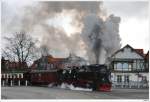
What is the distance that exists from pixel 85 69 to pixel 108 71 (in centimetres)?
34

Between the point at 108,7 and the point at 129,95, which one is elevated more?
the point at 108,7

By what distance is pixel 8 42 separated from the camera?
1895 centimetres

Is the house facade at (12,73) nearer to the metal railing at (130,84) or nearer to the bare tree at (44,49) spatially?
the bare tree at (44,49)

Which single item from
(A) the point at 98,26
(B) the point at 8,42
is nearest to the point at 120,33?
(A) the point at 98,26

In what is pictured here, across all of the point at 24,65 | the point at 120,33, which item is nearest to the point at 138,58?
the point at 120,33

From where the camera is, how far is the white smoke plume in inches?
748

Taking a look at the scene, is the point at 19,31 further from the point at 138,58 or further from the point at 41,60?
the point at 138,58

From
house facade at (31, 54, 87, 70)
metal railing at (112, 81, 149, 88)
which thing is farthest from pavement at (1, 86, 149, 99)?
house facade at (31, 54, 87, 70)

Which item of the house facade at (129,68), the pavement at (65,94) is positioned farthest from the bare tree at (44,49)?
the house facade at (129,68)

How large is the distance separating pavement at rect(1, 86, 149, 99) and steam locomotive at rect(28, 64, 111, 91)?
16cm

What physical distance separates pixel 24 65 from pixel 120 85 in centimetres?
143

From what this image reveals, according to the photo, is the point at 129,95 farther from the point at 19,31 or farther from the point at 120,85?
the point at 19,31

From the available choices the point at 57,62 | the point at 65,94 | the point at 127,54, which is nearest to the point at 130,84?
the point at 127,54

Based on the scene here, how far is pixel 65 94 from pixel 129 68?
102 centimetres
